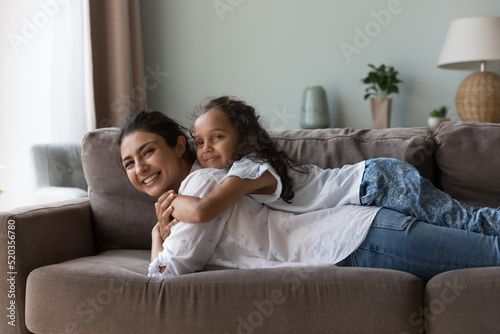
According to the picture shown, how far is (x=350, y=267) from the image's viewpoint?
1.42 metres

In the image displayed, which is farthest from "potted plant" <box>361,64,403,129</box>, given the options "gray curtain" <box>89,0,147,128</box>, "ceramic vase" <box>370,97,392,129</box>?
"gray curtain" <box>89,0,147,128</box>

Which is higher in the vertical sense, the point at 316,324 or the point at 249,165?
the point at 249,165

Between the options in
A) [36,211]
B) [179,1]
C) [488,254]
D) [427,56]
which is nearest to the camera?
[488,254]

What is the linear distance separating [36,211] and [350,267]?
993 millimetres

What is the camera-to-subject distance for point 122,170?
192 cm

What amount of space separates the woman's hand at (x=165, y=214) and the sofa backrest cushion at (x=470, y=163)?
0.92 metres

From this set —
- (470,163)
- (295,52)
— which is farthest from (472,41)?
(470,163)

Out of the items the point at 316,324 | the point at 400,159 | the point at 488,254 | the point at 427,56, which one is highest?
the point at 427,56

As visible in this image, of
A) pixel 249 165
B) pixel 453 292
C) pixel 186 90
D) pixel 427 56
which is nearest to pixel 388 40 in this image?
pixel 427 56

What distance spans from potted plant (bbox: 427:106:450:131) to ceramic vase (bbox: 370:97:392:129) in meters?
0.23

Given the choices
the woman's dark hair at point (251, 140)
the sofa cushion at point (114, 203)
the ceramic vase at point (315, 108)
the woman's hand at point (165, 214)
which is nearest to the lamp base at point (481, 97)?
the ceramic vase at point (315, 108)

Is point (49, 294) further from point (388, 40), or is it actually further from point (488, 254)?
point (388, 40)

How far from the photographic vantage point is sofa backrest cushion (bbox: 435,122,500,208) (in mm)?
1746

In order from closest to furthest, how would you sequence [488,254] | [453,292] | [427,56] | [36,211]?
[453,292] → [488,254] → [36,211] → [427,56]
